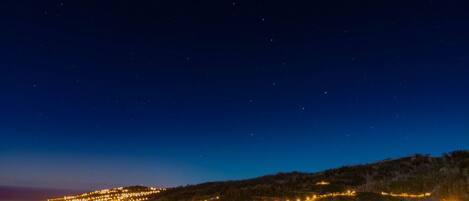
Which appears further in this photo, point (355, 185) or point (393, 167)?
point (393, 167)

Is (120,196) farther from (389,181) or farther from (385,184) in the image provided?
(385,184)

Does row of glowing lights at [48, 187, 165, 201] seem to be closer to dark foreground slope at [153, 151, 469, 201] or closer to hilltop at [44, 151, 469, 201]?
hilltop at [44, 151, 469, 201]

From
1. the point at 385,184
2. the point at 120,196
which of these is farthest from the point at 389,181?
the point at 120,196

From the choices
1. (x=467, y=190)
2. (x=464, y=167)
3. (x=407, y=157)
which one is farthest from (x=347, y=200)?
(x=407, y=157)

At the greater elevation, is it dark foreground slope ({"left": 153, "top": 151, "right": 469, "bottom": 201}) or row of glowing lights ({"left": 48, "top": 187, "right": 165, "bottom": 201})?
row of glowing lights ({"left": 48, "top": 187, "right": 165, "bottom": 201})

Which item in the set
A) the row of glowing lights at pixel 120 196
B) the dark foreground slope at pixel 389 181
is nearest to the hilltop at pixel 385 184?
the dark foreground slope at pixel 389 181

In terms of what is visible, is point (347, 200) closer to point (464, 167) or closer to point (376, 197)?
point (376, 197)

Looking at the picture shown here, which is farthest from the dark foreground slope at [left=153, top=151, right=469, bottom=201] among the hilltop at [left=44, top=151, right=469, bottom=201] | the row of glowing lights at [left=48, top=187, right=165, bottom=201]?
the row of glowing lights at [left=48, top=187, right=165, bottom=201]

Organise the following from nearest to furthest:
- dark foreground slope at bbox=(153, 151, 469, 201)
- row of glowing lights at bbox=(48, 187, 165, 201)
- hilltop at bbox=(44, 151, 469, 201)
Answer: hilltop at bbox=(44, 151, 469, 201), dark foreground slope at bbox=(153, 151, 469, 201), row of glowing lights at bbox=(48, 187, 165, 201)
